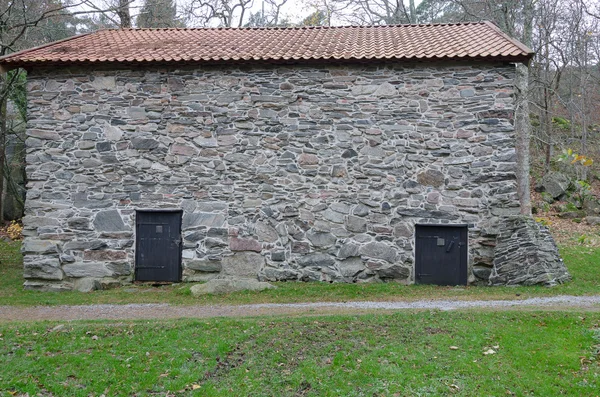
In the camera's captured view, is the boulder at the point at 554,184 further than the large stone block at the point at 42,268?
Yes

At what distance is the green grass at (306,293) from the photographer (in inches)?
345

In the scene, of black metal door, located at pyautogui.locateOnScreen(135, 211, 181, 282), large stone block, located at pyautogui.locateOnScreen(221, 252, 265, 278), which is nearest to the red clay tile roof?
black metal door, located at pyautogui.locateOnScreen(135, 211, 181, 282)

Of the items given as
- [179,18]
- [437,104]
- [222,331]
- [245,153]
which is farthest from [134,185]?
[179,18]

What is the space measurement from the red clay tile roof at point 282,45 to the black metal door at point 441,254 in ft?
10.7

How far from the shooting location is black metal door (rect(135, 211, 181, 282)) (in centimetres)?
1018

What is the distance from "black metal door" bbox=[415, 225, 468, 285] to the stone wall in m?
0.19

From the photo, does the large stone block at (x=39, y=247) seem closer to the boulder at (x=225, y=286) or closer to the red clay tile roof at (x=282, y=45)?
the boulder at (x=225, y=286)

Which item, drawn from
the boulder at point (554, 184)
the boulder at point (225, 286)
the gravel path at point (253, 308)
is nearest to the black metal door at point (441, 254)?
the gravel path at point (253, 308)

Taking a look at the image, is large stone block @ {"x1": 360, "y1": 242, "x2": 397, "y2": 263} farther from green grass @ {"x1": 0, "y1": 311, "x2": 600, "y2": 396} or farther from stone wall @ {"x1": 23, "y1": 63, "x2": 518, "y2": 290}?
green grass @ {"x1": 0, "y1": 311, "x2": 600, "y2": 396}

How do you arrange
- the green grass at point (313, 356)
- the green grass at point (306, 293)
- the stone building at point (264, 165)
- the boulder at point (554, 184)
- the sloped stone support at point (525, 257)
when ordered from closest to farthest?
the green grass at point (313, 356) < the green grass at point (306, 293) < the sloped stone support at point (525, 257) < the stone building at point (264, 165) < the boulder at point (554, 184)

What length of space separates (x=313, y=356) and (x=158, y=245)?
5.27 m

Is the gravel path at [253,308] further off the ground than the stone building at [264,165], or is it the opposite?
the stone building at [264,165]

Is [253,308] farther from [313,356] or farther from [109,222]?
[109,222]

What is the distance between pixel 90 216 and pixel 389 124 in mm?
6065
